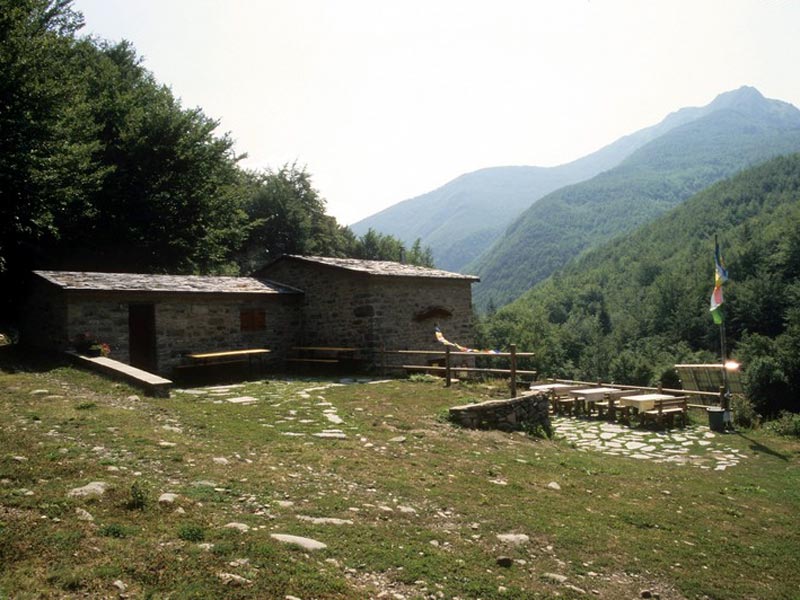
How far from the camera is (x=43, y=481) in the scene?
188 inches

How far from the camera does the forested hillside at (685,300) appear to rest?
173ft

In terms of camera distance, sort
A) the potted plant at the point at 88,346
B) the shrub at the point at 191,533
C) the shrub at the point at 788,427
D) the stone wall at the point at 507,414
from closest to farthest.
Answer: the shrub at the point at 191,533 → the stone wall at the point at 507,414 → the potted plant at the point at 88,346 → the shrub at the point at 788,427

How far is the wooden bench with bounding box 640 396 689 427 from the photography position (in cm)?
1346

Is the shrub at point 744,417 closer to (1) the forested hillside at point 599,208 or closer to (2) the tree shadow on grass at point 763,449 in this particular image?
(2) the tree shadow on grass at point 763,449

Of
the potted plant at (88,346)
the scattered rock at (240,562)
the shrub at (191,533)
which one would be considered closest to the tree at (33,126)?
the potted plant at (88,346)

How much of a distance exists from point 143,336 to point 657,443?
12.9 m

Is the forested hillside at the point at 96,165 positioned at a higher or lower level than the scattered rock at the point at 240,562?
higher

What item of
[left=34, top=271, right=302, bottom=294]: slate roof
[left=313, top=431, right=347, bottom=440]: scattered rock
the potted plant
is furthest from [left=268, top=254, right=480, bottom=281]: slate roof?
[left=313, top=431, right=347, bottom=440]: scattered rock

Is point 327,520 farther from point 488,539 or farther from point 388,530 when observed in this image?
point 488,539

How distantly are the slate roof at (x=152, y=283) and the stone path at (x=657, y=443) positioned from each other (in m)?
9.87

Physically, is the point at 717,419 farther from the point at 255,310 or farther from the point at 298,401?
Answer: the point at 255,310

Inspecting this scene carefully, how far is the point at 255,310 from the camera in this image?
16.9 meters

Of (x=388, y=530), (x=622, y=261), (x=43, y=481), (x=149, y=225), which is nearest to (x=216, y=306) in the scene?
(x=149, y=225)

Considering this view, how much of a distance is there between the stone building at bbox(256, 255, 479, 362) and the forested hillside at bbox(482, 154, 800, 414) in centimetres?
3205
